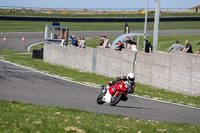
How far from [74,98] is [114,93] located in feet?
9.05

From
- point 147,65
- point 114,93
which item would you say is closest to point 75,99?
point 114,93

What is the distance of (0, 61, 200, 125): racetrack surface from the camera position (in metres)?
14.8

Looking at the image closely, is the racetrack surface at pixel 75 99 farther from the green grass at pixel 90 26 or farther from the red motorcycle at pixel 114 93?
the green grass at pixel 90 26

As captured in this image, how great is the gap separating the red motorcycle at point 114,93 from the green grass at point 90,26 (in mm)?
48601

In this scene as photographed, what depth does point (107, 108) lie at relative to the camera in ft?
50.5

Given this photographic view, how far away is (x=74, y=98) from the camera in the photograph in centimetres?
1802

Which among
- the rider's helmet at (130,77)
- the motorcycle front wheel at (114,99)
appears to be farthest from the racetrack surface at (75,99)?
the rider's helmet at (130,77)

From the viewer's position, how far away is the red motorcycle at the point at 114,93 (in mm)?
15367

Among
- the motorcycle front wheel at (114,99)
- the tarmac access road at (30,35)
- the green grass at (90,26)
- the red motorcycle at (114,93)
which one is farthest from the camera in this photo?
the green grass at (90,26)

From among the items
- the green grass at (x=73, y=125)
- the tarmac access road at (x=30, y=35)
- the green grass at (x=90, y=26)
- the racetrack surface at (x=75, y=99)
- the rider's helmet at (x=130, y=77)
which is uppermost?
the green grass at (x=90, y=26)

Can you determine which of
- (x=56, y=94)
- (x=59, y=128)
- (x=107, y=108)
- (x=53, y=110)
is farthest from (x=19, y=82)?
(x=59, y=128)

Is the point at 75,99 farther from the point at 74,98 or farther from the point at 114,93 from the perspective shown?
the point at 114,93

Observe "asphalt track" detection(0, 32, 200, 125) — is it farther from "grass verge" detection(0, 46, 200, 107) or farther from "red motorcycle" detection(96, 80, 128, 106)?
"grass verge" detection(0, 46, 200, 107)

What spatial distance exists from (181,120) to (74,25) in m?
55.4
